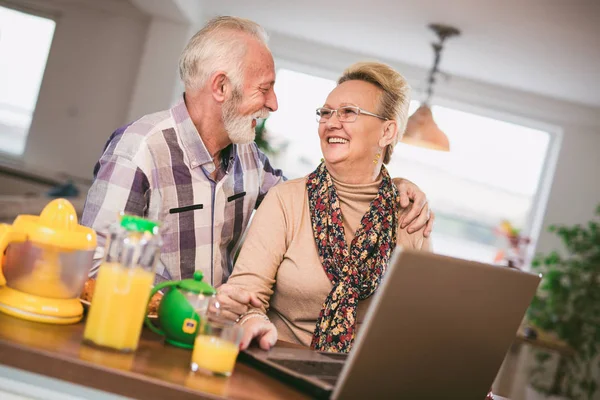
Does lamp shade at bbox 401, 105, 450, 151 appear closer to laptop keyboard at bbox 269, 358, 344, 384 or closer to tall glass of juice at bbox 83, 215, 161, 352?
laptop keyboard at bbox 269, 358, 344, 384

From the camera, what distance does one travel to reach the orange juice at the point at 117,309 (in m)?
1.06

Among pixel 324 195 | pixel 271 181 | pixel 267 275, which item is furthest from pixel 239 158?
pixel 267 275

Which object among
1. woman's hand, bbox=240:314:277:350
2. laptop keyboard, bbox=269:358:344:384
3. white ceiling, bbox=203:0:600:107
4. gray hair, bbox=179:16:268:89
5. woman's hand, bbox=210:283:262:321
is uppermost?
white ceiling, bbox=203:0:600:107

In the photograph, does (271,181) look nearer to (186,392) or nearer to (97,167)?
(97,167)

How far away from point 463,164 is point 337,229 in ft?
21.4

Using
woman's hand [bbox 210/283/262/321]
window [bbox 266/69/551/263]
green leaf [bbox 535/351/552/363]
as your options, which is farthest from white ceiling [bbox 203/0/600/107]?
woman's hand [bbox 210/283/262/321]

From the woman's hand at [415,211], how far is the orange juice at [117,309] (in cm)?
100

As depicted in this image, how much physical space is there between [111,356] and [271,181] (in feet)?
4.45

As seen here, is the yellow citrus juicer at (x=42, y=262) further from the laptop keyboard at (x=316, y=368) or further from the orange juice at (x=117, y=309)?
the laptop keyboard at (x=316, y=368)

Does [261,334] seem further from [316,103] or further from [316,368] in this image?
[316,103]

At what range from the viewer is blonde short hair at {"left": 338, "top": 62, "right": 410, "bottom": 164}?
1.94 meters

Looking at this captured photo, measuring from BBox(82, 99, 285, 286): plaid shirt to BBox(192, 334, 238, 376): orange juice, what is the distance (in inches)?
27.9

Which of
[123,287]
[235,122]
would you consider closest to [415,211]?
[235,122]

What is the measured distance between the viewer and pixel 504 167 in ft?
26.4
